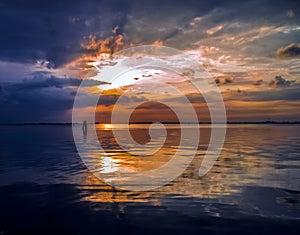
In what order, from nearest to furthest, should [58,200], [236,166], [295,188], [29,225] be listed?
1. [29,225]
2. [58,200]
3. [295,188]
4. [236,166]

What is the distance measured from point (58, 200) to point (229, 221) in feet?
23.1

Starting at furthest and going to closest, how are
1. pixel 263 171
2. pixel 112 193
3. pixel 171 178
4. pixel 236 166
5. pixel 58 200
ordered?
pixel 236 166 < pixel 263 171 < pixel 171 178 < pixel 112 193 < pixel 58 200

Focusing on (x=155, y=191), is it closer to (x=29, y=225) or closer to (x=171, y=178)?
(x=171, y=178)

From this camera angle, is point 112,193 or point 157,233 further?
point 112,193

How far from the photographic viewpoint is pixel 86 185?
50.0 ft

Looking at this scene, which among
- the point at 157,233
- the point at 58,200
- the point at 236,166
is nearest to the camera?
the point at 157,233

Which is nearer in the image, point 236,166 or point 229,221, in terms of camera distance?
point 229,221

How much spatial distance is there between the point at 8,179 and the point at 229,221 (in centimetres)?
1312

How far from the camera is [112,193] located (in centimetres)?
1343

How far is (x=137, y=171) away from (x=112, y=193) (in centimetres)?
588

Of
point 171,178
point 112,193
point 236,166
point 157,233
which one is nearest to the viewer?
point 157,233

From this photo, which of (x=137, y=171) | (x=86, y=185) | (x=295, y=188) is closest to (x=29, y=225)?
(x=86, y=185)

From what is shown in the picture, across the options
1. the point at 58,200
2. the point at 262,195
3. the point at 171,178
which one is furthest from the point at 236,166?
the point at 58,200

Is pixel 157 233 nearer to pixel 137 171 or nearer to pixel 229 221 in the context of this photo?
pixel 229 221
